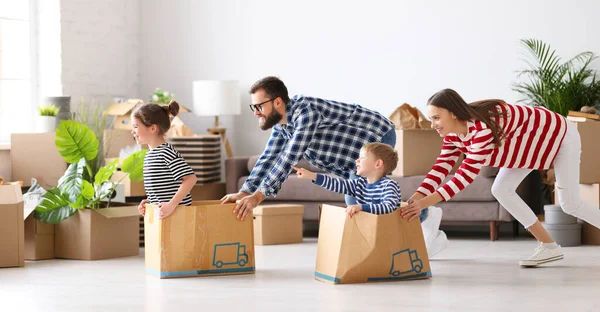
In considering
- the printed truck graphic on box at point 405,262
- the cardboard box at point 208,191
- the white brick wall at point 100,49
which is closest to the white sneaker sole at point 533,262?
the printed truck graphic on box at point 405,262

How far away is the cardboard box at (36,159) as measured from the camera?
5828 mm

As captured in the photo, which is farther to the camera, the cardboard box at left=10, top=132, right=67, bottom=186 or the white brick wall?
the white brick wall

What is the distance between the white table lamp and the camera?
6797mm

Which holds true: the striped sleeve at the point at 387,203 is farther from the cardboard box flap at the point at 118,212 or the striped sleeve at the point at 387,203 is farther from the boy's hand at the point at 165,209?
the cardboard box flap at the point at 118,212

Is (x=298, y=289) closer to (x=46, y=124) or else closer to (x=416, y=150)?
(x=416, y=150)

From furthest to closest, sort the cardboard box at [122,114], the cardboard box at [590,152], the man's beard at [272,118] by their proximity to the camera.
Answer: the cardboard box at [122,114] → the cardboard box at [590,152] → the man's beard at [272,118]

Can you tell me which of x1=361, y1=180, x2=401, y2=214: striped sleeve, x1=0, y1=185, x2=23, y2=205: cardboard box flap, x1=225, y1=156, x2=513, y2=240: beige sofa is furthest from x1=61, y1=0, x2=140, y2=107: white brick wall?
x1=361, y1=180, x2=401, y2=214: striped sleeve

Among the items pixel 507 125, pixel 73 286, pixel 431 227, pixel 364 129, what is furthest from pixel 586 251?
pixel 73 286

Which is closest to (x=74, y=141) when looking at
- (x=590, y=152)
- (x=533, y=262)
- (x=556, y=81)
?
(x=533, y=262)

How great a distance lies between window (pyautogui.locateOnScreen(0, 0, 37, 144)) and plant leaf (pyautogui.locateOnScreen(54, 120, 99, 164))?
1.93 m

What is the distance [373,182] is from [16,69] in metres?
3.94

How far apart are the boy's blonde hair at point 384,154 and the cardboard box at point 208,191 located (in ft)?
8.96

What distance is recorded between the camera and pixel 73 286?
3.86 m

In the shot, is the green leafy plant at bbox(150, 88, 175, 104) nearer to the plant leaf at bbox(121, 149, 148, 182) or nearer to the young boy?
the plant leaf at bbox(121, 149, 148, 182)
